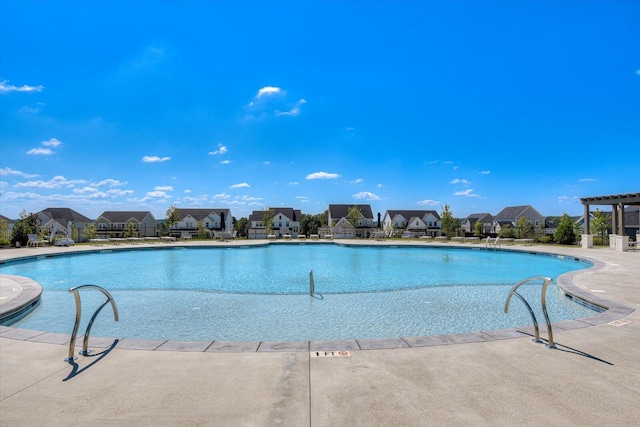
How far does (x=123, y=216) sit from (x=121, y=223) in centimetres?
199

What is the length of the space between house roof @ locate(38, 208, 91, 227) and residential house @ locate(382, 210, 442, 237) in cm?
5633

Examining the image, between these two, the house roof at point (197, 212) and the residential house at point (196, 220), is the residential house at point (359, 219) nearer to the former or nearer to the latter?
→ the residential house at point (196, 220)

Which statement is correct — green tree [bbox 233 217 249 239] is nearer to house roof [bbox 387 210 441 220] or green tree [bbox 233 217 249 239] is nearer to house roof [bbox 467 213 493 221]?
house roof [bbox 387 210 441 220]

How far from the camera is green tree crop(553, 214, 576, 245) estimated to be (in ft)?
89.7

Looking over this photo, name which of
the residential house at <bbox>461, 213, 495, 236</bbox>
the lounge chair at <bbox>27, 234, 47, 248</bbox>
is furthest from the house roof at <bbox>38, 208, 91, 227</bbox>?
the residential house at <bbox>461, 213, 495, 236</bbox>

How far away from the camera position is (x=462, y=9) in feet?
45.8

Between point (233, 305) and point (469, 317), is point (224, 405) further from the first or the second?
point (469, 317)

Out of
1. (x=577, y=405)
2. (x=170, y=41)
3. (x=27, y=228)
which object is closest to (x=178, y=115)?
(x=170, y=41)

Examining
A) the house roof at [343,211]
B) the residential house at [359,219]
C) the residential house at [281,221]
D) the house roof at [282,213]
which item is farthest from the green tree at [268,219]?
the house roof at [343,211]

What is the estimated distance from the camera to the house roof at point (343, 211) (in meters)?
60.3

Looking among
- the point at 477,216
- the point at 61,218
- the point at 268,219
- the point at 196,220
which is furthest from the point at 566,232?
the point at 61,218

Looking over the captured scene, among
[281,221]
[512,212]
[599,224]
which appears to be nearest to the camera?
[599,224]

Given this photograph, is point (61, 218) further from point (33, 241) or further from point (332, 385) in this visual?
point (332, 385)

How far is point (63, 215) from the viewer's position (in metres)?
55.2
